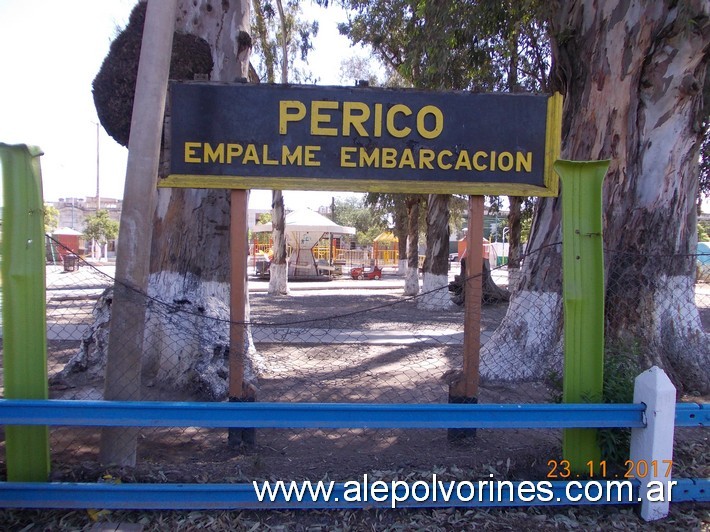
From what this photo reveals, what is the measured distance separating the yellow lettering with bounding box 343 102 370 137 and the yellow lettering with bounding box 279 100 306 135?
314 mm

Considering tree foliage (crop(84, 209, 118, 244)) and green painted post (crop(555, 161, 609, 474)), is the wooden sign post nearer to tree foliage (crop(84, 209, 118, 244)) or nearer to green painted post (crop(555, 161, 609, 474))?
green painted post (crop(555, 161, 609, 474))

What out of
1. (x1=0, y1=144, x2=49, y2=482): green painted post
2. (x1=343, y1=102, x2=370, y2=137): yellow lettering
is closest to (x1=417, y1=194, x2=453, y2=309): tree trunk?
(x1=343, y1=102, x2=370, y2=137): yellow lettering

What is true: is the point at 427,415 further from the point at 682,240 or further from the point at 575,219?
the point at 682,240

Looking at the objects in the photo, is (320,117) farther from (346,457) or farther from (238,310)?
(346,457)

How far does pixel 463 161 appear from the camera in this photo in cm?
438

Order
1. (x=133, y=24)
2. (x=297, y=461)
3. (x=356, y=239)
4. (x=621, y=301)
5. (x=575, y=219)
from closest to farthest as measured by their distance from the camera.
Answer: (x=575, y=219) < (x=297, y=461) < (x=621, y=301) < (x=133, y=24) < (x=356, y=239)

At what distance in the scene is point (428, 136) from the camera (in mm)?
4367

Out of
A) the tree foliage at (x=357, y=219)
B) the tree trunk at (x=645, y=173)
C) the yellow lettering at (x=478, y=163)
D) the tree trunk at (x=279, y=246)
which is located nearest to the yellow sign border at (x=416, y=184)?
the yellow lettering at (x=478, y=163)

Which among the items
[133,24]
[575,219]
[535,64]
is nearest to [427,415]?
[575,219]

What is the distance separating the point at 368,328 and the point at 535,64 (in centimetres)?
764

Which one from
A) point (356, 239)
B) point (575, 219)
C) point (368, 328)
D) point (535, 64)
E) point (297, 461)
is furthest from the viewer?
point (356, 239)

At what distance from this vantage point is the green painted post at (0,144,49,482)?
3.48 metres

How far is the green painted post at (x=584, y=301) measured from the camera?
12.1 feet

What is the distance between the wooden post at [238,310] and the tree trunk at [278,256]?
15671 mm
